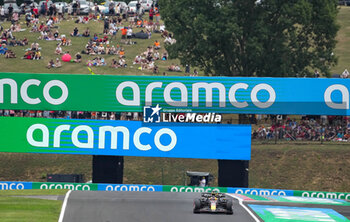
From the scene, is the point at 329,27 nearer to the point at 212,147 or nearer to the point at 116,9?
the point at 212,147

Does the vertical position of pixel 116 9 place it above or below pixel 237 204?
above

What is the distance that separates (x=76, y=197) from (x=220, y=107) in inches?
393

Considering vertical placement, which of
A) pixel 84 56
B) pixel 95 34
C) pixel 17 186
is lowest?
pixel 17 186

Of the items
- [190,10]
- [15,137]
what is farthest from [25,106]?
[190,10]

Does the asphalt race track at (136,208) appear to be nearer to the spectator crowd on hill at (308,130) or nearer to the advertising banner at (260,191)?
the advertising banner at (260,191)

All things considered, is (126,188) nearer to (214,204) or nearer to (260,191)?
(260,191)

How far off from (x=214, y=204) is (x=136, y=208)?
13.4ft

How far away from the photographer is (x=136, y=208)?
105 ft

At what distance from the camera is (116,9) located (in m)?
85.3

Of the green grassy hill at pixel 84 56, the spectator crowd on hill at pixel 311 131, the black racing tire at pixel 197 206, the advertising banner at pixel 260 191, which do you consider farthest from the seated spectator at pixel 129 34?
the black racing tire at pixel 197 206

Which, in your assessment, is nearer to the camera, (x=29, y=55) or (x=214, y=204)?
(x=214, y=204)

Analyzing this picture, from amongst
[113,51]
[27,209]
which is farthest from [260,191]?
[113,51]

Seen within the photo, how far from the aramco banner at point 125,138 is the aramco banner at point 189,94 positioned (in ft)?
3.33

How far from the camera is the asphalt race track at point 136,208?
2869 centimetres
